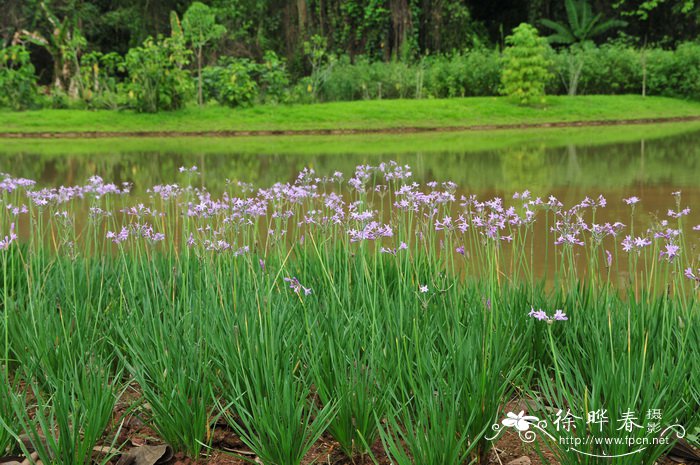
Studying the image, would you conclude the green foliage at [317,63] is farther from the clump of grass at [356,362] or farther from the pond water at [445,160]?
the clump of grass at [356,362]

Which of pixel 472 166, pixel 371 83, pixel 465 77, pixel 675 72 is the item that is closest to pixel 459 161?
pixel 472 166

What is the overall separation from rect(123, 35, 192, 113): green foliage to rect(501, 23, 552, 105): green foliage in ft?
25.1

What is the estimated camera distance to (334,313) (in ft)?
8.89

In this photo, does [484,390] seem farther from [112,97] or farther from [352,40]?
[352,40]

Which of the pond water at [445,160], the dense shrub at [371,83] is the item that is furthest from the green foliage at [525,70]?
the pond water at [445,160]

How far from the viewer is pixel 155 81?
19.1 metres

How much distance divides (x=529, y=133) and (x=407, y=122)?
9.01 ft

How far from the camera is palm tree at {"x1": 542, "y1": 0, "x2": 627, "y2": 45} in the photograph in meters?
27.4

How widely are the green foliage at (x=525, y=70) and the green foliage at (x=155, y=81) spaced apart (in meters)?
7.64

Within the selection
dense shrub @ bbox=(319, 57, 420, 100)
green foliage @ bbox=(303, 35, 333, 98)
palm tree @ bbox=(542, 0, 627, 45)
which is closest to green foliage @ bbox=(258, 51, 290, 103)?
green foliage @ bbox=(303, 35, 333, 98)

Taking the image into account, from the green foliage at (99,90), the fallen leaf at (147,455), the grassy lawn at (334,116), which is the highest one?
the green foliage at (99,90)

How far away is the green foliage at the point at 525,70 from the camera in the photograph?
1991 cm

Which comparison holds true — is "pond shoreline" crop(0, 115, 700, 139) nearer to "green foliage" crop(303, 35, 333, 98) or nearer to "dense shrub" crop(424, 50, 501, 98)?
"green foliage" crop(303, 35, 333, 98)

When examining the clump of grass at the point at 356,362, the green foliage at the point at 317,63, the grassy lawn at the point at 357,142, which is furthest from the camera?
the green foliage at the point at 317,63
